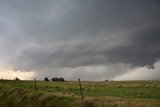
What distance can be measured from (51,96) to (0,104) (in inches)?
273

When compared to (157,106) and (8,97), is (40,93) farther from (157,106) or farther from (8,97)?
(157,106)

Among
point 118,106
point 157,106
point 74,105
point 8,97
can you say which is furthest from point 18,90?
point 157,106

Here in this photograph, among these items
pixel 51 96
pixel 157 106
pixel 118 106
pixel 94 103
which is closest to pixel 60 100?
pixel 51 96

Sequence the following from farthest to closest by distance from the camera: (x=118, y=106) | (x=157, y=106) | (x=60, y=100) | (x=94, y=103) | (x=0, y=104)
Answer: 1. (x=0, y=104)
2. (x=60, y=100)
3. (x=94, y=103)
4. (x=118, y=106)
5. (x=157, y=106)

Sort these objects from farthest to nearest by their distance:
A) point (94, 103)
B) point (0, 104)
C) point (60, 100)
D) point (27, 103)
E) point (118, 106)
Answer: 1. point (0, 104)
2. point (27, 103)
3. point (60, 100)
4. point (94, 103)
5. point (118, 106)

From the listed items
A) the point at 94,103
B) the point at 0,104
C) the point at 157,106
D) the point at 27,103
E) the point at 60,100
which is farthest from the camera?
the point at 0,104

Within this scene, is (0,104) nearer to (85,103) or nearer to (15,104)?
(15,104)

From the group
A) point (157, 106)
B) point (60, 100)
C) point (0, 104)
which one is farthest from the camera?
point (0, 104)

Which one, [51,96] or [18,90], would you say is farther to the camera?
[18,90]

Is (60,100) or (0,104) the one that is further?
(0,104)

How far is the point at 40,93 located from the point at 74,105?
5.06 metres

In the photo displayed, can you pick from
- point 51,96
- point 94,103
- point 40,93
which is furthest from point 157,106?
point 40,93

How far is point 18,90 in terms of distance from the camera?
26.1 metres

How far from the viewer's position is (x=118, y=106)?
1592 centimetres
